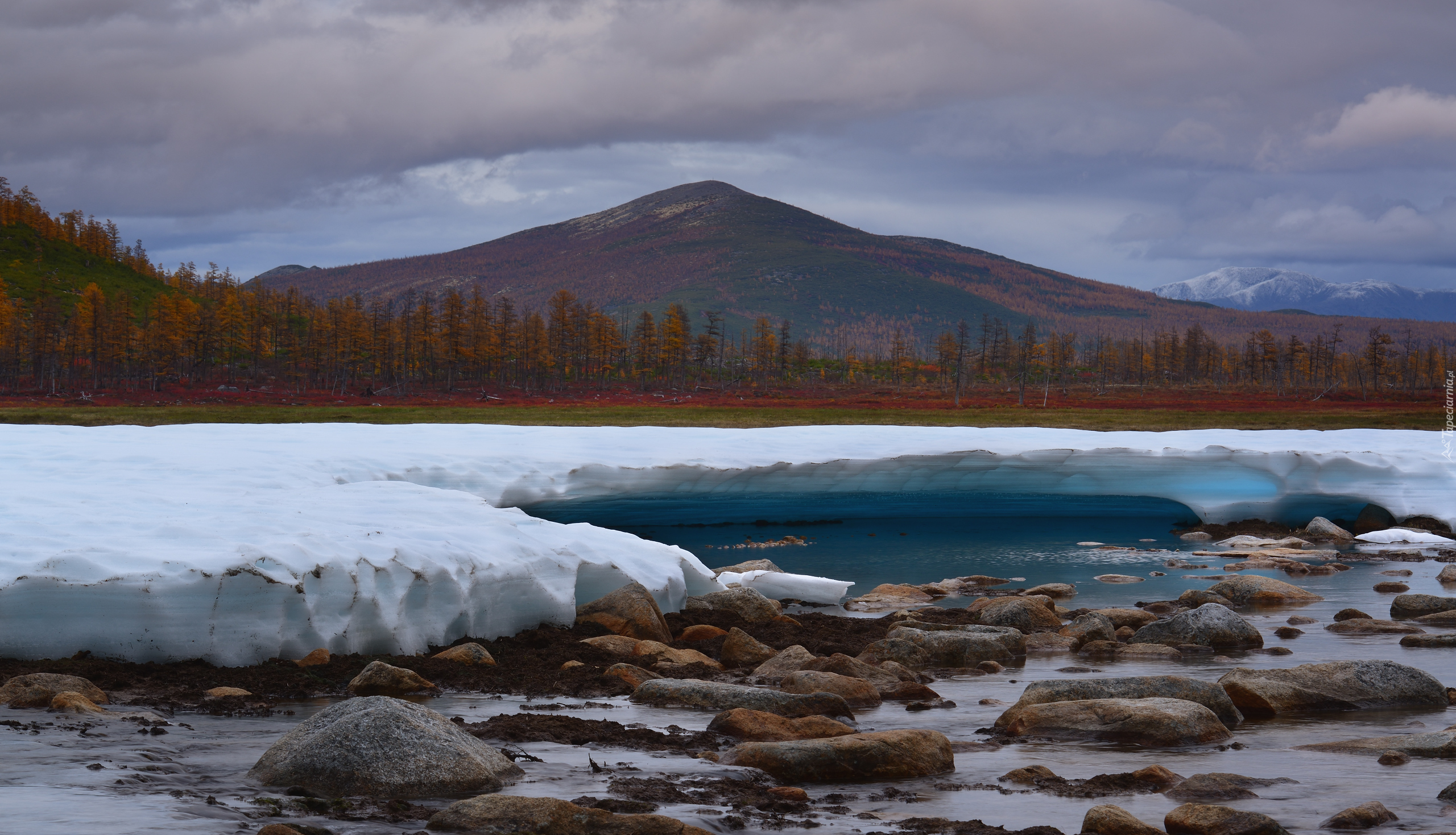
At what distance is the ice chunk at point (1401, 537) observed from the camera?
2427 cm

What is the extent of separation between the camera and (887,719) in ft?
30.9

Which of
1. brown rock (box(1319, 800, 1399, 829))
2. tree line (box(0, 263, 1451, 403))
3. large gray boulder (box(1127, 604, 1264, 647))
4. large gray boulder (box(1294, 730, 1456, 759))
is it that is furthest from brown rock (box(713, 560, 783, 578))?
tree line (box(0, 263, 1451, 403))

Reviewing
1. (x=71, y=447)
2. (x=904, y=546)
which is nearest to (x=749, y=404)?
(x=904, y=546)

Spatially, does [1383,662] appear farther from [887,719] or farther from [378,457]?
[378,457]

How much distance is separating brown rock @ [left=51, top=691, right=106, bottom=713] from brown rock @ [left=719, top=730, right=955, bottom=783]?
4965 millimetres

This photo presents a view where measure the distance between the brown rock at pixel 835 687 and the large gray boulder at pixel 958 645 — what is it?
6.45ft

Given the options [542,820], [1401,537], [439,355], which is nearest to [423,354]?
[439,355]

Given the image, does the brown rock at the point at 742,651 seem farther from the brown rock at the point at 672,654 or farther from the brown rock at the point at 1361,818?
the brown rock at the point at 1361,818

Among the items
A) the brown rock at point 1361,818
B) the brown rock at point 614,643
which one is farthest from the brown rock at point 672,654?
the brown rock at point 1361,818

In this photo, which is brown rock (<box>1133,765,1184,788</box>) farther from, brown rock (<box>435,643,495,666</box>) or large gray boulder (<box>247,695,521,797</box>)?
brown rock (<box>435,643,495,666</box>)

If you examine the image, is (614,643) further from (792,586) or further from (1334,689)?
(1334,689)

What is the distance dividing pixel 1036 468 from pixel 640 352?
105m

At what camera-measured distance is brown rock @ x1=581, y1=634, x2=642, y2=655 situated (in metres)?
11.7

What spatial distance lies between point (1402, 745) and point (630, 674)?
21.5 ft
